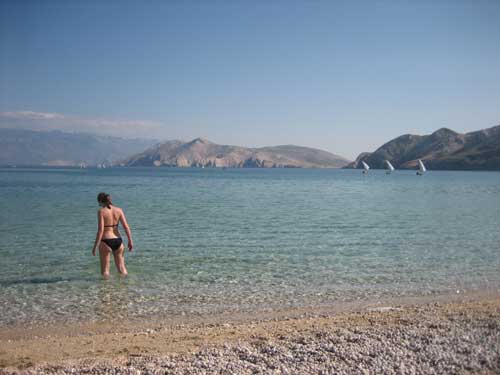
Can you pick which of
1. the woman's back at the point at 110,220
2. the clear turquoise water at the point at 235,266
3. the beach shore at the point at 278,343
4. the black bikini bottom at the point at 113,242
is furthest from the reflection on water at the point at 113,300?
the woman's back at the point at 110,220

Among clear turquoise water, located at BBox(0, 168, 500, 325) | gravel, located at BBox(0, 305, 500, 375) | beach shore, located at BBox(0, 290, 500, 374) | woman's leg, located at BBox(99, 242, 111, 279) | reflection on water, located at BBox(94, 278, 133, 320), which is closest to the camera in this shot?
gravel, located at BBox(0, 305, 500, 375)

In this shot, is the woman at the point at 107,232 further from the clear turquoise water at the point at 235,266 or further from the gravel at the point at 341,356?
the gravel at the point at 341,356

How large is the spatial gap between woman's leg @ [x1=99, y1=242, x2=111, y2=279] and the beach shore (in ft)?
12.7

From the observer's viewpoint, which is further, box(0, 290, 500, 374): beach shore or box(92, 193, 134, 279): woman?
box(92, 193, 134, 279): woman

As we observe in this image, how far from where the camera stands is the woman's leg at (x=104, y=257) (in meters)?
13.1

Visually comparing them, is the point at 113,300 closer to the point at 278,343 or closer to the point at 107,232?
the point at 107,232

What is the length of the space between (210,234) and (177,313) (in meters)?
12.7

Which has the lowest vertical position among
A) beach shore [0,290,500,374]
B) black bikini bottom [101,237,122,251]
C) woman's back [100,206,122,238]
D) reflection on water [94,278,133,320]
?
reflection on water [94,278,133,320]

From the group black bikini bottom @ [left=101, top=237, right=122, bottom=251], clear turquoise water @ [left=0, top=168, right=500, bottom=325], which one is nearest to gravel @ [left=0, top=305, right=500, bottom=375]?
clear turquoise water @ [left=0, top=168, right=500, bottom=325]

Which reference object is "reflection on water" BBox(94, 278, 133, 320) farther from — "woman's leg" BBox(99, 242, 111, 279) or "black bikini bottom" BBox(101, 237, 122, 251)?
"black bikini bottom" BBox(101, 237, 122, 251)

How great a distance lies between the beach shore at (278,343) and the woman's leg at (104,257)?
3875 mm

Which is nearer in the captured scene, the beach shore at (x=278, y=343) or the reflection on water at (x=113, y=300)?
the beach shore at (x=278, y=343)

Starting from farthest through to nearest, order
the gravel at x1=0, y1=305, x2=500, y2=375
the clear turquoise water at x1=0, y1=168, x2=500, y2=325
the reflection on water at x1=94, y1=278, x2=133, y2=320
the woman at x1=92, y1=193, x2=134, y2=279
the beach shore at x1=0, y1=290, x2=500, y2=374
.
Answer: the woman at x1=92, y1=193, x2=134, y2=279, the clear turquoise water at x1=0, y1=168, x2=500, y2=325, the reflection on water at x1=94, y1=278, x2=133, y2=320, the beach shore at x1=0, y1=290, x2=500, y2=374, the gravel at x1=0, y1=305, x2=500, y2=375

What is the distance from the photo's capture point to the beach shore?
6352 mm
